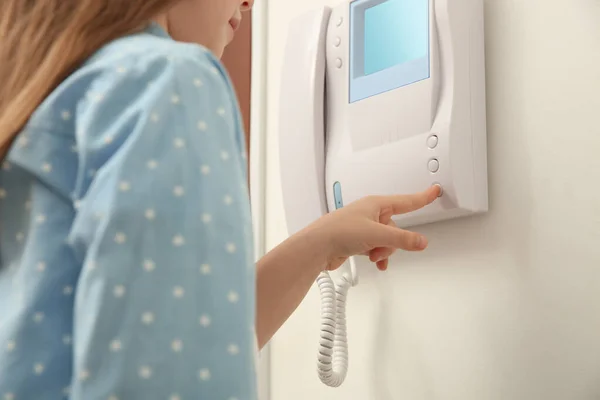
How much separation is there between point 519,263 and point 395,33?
1.08 ft

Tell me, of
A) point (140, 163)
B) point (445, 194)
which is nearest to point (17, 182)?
point (140, 163)

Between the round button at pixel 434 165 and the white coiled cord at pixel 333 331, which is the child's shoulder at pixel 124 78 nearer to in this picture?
the round button at pixel 434 165

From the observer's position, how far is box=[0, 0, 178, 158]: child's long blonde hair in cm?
47

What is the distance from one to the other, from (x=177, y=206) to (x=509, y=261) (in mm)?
475

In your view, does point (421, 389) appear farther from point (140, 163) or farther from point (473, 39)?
point (140, 163)

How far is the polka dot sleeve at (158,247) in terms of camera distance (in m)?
0.38

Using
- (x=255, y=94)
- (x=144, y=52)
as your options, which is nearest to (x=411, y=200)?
(x=144, y=52)

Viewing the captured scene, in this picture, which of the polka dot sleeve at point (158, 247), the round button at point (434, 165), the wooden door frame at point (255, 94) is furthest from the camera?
the wooden door frame at point (255, 94)

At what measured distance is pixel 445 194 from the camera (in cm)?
77

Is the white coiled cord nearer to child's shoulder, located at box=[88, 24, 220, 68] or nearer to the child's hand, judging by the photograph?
the child's hand

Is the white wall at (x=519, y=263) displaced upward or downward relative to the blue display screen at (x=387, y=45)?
downward

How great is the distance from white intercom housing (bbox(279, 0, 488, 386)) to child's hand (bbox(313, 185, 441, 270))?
94 mm

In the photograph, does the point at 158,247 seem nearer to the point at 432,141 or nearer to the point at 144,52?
the point at 144,52

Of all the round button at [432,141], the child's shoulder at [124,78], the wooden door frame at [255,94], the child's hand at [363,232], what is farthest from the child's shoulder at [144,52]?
the wooden door frame at [255,94]
